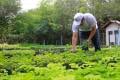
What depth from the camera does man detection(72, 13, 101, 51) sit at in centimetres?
889

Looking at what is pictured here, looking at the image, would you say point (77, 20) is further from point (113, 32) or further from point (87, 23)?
point (113, 32)

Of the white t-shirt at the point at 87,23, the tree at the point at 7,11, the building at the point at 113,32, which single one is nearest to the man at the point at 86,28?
the white t-shirt at the point at 87,23

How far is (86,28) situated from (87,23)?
1.11 ft

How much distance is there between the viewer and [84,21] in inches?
359

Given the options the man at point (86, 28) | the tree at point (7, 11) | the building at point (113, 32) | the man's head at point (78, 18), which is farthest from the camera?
the tree at point (7, 11)

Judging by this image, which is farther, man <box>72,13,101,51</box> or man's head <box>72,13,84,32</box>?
man <box>72,13,101,51</box>

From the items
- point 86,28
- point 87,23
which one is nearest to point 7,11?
point 86,28

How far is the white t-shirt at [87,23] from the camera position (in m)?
8.95

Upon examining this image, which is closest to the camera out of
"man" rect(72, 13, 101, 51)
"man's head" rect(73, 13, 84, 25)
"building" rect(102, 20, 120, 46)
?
"man's head" rect(73, 13, 84, 25)

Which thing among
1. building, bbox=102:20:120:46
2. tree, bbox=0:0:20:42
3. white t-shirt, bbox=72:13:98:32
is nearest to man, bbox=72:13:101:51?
white t-shirt, bbox=72:13:98:32

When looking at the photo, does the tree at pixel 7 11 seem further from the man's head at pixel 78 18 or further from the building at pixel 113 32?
the man's head at pixel 78 18

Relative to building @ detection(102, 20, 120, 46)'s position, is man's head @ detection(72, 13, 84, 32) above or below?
above

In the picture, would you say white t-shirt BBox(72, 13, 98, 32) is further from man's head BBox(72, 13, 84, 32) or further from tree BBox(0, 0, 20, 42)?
tree BBox(0, 0, 20, 42)

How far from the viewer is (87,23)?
30.6ft
